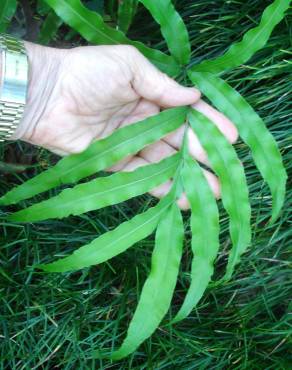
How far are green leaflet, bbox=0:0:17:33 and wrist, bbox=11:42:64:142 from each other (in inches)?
4.3

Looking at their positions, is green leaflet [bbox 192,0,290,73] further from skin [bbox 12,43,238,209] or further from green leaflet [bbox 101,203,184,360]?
green leaflet [bbox 101,203,184,360]

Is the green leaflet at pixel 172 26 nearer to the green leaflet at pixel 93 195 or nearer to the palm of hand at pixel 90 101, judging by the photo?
the palm of hand at pixel 90 101

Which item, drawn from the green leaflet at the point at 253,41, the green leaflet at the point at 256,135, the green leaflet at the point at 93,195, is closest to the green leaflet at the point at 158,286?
the green leaflet at the point at 93,195

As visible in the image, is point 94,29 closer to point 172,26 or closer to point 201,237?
point 172,26

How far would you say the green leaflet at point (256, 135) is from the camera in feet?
3.83

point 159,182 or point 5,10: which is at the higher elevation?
point 5,10

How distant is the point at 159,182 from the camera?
1211 mm

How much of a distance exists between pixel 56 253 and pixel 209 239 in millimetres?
655

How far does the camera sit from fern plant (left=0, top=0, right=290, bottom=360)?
1154 millimetres

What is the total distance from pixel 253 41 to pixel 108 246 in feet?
1.71

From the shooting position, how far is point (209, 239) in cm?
118

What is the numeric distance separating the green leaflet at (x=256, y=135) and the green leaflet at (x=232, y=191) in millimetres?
43

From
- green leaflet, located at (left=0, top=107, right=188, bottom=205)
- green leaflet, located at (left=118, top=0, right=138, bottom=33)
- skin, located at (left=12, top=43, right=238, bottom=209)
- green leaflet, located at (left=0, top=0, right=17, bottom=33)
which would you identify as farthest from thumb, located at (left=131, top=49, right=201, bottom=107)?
green leaflet, located at (left=0, top=0, right=17, bottom=33)

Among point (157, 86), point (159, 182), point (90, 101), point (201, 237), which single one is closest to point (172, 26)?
point (157, 86)
